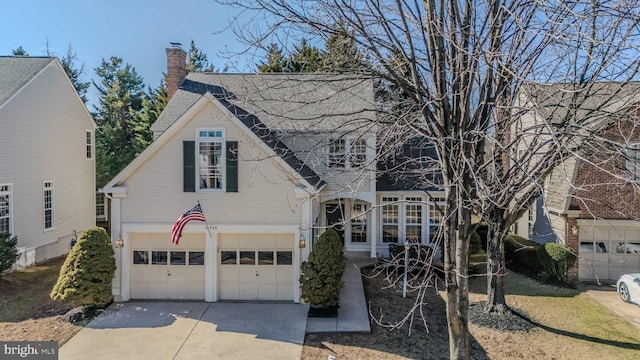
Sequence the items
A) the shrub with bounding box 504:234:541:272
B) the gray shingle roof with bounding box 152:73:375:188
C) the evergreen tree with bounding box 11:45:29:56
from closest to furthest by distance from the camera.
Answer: the gray shingle roof with bounding box 152:73:375:188, the shrub with bounding box 504:234:541:272, the evergreen tree with bounding box 11:45:29:56

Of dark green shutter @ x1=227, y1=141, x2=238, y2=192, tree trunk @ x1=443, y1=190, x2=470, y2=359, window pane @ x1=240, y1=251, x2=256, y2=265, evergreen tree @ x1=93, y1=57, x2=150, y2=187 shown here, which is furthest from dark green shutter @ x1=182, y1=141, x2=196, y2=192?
evergreen tree @ x1=93, y1=57, x2=150, y2=187

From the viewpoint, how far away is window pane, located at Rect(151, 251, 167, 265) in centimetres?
1252

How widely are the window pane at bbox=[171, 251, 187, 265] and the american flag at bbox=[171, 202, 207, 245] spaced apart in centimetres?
121

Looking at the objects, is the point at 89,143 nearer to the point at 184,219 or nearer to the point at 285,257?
the point at 184,219

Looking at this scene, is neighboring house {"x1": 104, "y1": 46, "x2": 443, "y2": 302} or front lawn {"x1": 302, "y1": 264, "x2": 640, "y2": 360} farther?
neighboring house {"x1": 104, "y1": 46, "x2": 443, "y2": 302}

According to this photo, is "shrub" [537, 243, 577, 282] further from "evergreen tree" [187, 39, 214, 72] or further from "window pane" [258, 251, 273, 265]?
"evergreen tree" [187, 39, 214, 72]

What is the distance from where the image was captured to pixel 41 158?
1714 centimetres

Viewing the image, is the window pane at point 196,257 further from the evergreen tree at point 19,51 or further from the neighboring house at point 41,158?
the evergreen tree at point 19,51

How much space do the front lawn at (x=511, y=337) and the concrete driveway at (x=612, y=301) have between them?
35 centimetres

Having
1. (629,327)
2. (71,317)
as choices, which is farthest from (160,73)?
(629,327)

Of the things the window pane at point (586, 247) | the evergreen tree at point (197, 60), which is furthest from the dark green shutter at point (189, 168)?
the evergreen tree at point (197, 60)

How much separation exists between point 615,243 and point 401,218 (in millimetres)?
8616

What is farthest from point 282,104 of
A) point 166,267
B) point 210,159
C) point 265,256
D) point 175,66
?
point 166,267

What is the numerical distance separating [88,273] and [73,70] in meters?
33.2
